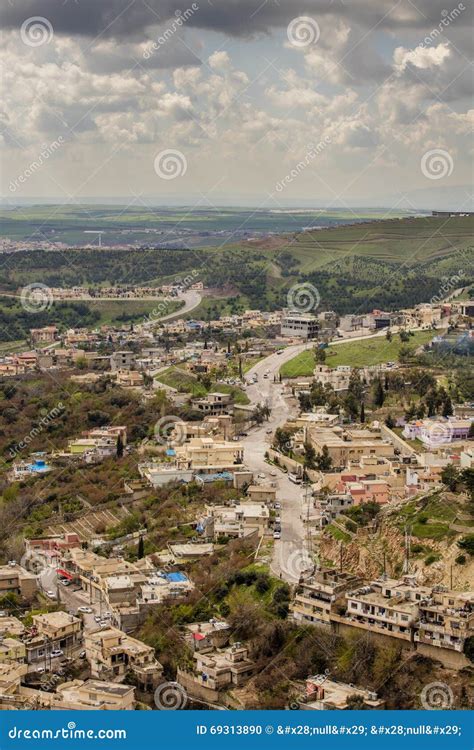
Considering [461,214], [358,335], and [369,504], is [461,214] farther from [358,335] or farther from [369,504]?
[369,504]

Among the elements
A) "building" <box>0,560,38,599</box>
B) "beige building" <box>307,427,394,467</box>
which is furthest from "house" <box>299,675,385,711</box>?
"beige building" <box>307,427,394,467</box>

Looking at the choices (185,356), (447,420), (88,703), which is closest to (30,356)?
(185,356)

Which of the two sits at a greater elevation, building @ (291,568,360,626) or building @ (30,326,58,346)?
building @ (30,326,58,346)

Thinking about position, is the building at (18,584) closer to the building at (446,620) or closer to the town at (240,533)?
the town at (240,533)

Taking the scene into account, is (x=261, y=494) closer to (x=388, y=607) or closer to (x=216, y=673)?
(x=388, y=607)

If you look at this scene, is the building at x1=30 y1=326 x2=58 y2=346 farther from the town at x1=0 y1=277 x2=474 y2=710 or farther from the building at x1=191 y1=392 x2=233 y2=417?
the building at x1=191 y1=392 x2=233 y2=417

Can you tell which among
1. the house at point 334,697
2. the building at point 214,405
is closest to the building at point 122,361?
the building at point 214,405

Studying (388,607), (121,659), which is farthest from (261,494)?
(388,607)
